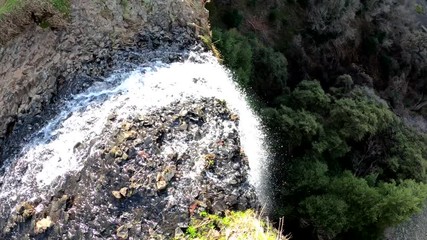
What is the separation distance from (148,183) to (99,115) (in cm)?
222

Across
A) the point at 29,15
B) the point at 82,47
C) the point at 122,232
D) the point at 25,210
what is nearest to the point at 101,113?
the point at 82,47

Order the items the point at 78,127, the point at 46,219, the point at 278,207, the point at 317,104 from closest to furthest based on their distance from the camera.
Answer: the point at 46,219 → the point at 78,127 → the point at 278,207 → the point at 317,104

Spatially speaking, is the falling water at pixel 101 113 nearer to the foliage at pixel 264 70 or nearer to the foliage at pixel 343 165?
the foliage at pixel 343 165

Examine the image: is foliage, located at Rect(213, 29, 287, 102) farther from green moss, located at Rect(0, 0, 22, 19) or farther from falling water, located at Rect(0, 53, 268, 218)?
green moss, located at Rect(0, 0, 22, 19)

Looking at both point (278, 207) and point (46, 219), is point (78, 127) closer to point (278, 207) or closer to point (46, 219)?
point (46, 219)

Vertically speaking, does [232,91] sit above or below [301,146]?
above

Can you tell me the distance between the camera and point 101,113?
364 inches

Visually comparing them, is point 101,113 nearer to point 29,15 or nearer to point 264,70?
point 29,15

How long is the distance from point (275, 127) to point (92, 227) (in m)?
7.82

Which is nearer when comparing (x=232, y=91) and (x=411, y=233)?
(x=232, y=91)

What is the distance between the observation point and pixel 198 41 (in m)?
10.9

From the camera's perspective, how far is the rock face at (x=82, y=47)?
396 inches

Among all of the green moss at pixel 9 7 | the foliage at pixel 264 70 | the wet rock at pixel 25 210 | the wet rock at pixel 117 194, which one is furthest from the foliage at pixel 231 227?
the foliage at pixel 264 70

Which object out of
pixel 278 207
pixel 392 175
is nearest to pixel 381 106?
pixel 392 175
